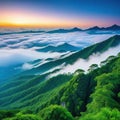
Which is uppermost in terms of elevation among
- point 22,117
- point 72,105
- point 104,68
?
point 22,117

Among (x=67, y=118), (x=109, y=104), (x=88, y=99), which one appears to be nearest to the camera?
(x=67, y=118)

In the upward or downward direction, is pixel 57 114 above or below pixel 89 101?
above

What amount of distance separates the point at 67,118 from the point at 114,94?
28.0 m

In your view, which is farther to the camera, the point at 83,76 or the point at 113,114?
the point at 83,76

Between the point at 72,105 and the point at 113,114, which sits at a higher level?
the point at 113,114

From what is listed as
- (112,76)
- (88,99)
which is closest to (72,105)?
(88,99)

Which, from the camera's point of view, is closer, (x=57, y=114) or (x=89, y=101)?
(x=57, y=114)

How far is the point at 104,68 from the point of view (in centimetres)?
17275

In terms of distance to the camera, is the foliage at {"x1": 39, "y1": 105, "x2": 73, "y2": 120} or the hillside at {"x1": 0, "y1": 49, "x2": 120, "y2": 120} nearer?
the hillside at {"x1": 0, "y1": 49, "x2": 120, "y2": 120}

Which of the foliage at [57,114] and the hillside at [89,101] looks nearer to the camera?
the hillside at [89,101]

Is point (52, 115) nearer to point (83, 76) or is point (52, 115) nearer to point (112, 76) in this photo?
point (112, 76)

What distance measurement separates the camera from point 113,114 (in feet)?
174

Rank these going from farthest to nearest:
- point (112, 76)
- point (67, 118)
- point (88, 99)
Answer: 1. point (88, 99)
2. point (112, 76)
3. point (67, 118)

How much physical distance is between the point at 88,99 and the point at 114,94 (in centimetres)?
4971
